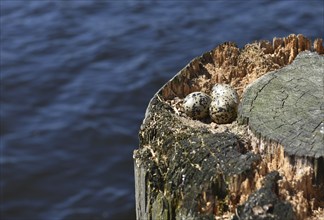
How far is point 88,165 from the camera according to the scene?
8.66 m

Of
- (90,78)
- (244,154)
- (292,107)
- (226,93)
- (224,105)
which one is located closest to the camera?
(244,154)

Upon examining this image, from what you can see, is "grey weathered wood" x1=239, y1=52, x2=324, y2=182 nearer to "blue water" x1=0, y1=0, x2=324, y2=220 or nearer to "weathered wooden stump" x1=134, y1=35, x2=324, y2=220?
"weathered wooden stump" x1=134, y1=35, x2=324, y2=220

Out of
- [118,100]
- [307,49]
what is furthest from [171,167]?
[118,100]

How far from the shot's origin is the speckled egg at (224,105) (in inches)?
150

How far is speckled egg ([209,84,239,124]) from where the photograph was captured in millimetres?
3802

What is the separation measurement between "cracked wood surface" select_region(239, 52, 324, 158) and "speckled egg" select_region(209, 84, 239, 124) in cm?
13

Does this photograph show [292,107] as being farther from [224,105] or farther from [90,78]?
[90,78]

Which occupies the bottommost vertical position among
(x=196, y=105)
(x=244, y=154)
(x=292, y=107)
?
(x=244, y=154)

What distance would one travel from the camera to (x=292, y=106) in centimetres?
Result: 359

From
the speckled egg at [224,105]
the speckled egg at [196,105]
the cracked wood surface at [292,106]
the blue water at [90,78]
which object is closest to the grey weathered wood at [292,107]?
the cracked wood surface at [292,106]

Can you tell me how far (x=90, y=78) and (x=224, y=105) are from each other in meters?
6.54

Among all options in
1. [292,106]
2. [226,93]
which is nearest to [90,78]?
[226,93]

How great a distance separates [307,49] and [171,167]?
135 cm

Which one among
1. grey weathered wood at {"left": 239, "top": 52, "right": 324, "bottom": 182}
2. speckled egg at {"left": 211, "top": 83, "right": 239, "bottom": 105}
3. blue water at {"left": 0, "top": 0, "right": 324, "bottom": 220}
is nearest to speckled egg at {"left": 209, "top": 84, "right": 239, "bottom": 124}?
speckled egg at {"left": 211, "top": 83, "right": 239, "bottom": 105}
